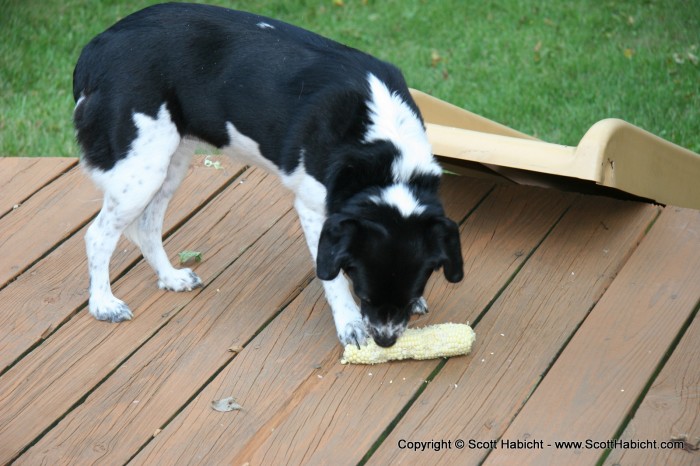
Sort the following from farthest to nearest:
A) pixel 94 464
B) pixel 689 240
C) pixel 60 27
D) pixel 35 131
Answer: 1. pixel 60 27
2. pixel 35 131
3. pixel 689 240
4. pixel 94 464

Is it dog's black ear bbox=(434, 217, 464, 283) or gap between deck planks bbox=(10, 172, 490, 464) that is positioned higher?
dog's black ear bbox=(434, 217, 464, 283)

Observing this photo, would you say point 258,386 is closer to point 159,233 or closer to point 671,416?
point 159,233

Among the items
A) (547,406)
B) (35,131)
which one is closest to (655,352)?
(547,406)

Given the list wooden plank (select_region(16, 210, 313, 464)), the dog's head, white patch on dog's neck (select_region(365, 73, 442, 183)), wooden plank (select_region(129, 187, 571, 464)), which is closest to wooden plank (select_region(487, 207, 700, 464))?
wooden plank (select_region(129, 187, 571, 464))

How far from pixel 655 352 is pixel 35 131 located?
4.18 meters

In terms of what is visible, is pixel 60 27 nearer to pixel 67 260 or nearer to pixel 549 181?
pixel 67 260

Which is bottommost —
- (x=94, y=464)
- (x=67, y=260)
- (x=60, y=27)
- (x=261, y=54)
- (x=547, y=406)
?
(x=60, y=27)

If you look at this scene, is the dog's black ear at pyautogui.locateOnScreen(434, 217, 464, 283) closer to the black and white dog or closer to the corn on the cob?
the black and white dog

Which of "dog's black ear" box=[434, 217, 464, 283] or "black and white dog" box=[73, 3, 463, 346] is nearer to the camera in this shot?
"dog's black ear" box=[434, 217, 464, 283]

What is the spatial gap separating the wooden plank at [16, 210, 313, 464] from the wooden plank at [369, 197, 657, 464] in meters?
0.86

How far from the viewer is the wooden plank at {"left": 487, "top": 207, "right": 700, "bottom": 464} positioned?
3.39 metres

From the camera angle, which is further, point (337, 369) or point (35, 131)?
point (35, 131)

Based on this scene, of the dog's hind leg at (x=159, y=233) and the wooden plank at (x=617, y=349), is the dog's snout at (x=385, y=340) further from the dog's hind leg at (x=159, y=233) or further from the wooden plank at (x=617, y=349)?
the dog's hind leg at (x=159, y=233)

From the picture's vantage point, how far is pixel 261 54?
12.7 feet
